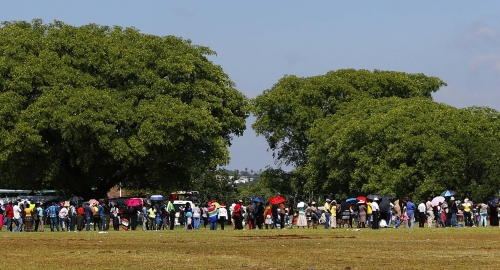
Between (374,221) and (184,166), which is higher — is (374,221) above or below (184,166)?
below

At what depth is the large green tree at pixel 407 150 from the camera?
234 ft

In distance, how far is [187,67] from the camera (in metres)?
63.3

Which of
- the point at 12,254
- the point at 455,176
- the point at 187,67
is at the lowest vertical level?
the point at 12,254

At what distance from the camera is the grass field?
23.4 meters

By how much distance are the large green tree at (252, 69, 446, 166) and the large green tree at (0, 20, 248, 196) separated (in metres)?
24.6

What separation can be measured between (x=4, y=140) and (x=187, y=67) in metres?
12.9

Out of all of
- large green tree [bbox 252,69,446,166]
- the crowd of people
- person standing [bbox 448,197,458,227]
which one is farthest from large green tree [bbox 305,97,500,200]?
person standing [bbox 448,197,458,227]

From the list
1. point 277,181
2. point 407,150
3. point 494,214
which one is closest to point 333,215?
point 494,214

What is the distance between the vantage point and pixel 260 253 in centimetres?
2761

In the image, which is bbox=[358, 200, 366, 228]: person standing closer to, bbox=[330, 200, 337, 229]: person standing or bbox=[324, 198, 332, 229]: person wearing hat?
bbox=[330, 200, 337, 229]: person standing

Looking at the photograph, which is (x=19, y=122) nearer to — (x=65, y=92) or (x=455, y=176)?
(x=65, y=92)

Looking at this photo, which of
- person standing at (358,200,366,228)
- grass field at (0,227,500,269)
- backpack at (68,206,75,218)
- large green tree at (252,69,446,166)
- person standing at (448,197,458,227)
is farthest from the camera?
large green tree at (252,69,446,166)

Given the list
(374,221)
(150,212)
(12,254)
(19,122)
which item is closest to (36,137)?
(19,122)

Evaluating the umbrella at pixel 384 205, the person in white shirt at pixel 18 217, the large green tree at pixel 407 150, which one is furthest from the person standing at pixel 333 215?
the large green tree at pixel 407 150
